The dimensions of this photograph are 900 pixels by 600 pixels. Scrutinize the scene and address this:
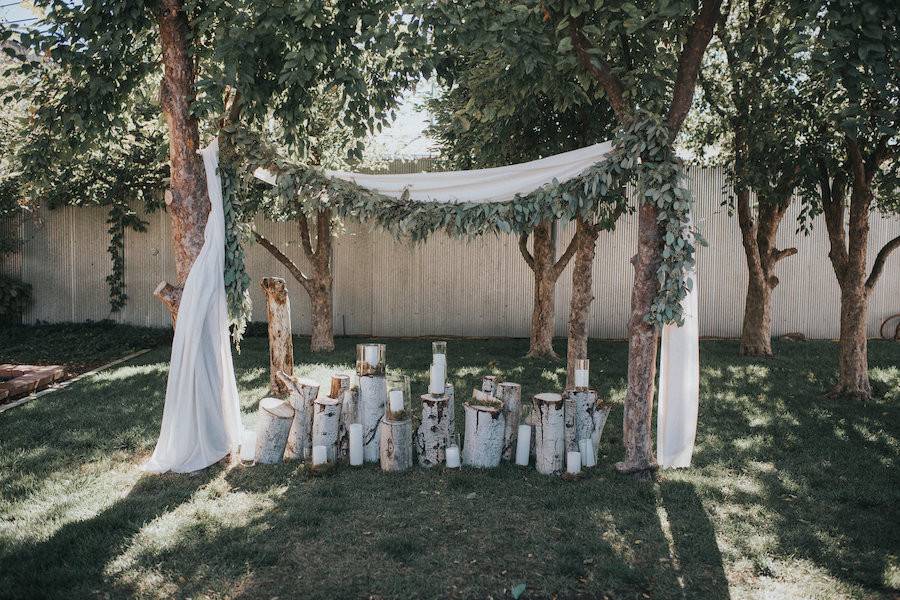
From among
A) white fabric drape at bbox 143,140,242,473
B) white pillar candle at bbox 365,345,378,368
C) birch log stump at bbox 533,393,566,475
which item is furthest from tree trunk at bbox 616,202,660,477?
white fabric drape at bbox 143,140,242,473

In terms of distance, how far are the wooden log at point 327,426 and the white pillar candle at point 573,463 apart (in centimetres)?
178


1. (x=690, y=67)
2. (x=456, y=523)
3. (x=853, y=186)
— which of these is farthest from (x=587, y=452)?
(x=853, y=186)

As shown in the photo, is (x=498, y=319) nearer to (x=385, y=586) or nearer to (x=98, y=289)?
(x=98, y=289)

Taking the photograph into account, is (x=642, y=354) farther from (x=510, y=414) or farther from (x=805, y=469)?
(x=805, y=469)

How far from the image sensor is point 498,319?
12023 mm

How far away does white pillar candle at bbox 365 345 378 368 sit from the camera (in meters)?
5.30

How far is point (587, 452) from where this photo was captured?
512 centimetres

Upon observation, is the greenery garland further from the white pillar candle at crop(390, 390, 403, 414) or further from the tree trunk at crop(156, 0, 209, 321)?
the white pillar candle at crop(390, 390, 403, 414)

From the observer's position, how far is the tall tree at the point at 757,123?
6.61 metres

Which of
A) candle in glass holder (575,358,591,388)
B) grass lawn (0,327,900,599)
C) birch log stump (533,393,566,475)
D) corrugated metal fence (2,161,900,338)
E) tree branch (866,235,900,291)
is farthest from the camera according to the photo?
corrugated metal fence (2,161,900,338)

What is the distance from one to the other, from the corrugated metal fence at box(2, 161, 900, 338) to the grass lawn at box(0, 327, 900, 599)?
5.72 meters

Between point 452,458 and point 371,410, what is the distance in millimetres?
745

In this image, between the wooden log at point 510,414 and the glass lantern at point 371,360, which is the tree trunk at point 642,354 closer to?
the wooden log at point 510,414

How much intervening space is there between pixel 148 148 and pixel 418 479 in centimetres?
767
